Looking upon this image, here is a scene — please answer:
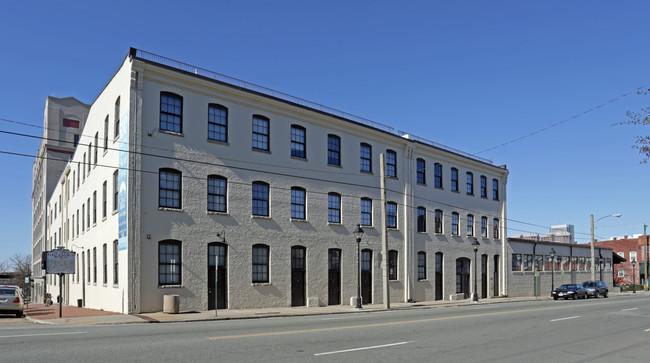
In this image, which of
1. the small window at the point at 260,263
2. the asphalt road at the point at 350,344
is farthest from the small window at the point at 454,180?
the asphalt road at the point at 350,344

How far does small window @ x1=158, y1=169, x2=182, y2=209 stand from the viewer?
83.1 feet

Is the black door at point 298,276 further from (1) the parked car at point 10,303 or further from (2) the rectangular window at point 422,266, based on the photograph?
(1) the parked car at point 10,303

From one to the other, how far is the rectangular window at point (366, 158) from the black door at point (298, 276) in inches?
291

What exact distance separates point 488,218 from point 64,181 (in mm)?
36046

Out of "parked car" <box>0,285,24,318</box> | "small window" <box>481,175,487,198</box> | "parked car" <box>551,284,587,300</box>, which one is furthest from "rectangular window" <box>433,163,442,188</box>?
"parked car" <box>0,285,24,318</box>

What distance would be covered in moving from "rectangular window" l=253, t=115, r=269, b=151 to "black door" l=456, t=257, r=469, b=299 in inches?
816

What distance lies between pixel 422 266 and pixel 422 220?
10.7 ft

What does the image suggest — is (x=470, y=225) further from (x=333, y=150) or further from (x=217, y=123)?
(x=217, y=123)

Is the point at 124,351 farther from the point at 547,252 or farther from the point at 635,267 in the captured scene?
the point at 635,267

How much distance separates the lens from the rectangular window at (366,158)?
115 ft

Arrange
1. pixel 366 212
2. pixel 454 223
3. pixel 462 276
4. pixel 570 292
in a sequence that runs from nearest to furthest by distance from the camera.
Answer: pixel 366 212 < pixel 454 223 < pixel 462 276 < pixel 570 292

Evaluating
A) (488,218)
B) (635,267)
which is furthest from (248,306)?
(635,267)

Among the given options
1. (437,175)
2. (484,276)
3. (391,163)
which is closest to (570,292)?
(484,276)

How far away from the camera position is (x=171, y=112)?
26.0 metres
